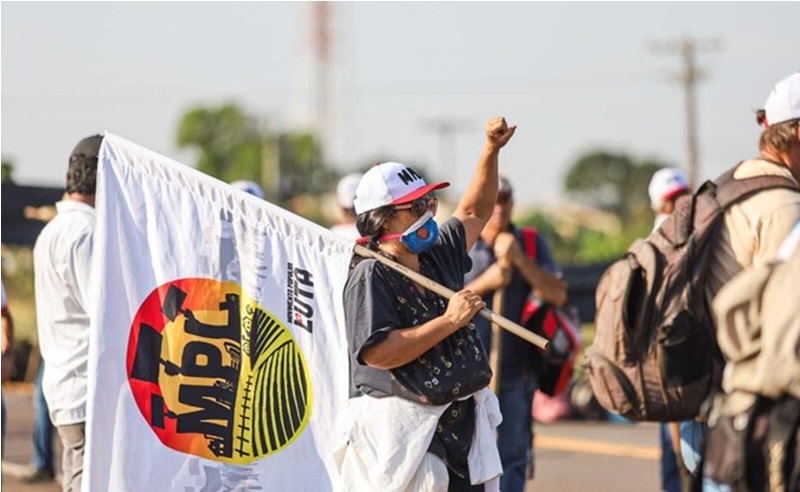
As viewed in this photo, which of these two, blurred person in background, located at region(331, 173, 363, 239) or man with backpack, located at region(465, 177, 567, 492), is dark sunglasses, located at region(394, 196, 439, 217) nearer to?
man with backpack, located at region(465, 177, 567, 492)

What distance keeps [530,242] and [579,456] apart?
17.8 ft

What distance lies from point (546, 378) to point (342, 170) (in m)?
83.8

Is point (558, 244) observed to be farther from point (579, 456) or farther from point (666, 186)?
point (666, 186)

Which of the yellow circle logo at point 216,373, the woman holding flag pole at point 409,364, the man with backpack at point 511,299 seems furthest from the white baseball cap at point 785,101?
the man with backpack at point 511,299

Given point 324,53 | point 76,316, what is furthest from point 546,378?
point 324,53

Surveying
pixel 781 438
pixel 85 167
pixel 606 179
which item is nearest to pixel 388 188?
pixel 85 167

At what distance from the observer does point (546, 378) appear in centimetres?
905

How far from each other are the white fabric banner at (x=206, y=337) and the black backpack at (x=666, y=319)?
3.93 feet

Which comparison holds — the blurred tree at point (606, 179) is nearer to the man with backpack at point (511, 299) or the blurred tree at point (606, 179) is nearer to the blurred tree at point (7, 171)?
the blurred tree at point (7, 171)

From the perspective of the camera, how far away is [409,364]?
5.70m

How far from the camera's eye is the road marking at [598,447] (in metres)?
14.1

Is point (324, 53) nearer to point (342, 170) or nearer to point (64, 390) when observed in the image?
point (342, 170)

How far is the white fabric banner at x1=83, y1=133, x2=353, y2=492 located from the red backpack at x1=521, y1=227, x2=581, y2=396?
284cm

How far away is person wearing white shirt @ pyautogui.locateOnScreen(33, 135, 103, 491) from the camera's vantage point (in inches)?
278
